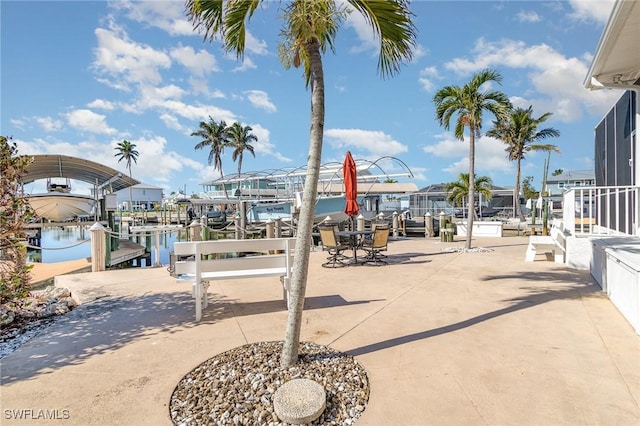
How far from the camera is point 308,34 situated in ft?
10.2

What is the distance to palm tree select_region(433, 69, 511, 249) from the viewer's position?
10.6 m

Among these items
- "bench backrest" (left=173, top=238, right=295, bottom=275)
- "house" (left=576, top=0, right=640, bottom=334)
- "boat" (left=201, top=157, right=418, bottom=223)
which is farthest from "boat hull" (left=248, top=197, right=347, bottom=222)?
"bench backrest" (left=173, top=238, right=295, bottom=275)

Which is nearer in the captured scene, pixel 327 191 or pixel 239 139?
pixel 327 191

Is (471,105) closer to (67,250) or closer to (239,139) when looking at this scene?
(67,250)

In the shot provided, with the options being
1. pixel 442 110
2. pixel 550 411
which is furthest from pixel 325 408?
pixel 442 110

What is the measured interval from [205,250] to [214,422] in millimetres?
2316

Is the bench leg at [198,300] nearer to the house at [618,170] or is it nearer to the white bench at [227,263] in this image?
the white bench at [227,263]

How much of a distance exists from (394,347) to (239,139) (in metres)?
44.8

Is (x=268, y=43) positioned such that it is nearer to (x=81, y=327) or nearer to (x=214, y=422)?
(x=214, y=422)

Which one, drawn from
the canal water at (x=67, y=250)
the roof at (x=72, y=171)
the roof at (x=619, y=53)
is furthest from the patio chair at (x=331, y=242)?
the roof at (x=72, y=171)

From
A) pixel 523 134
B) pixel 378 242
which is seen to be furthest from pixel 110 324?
pixel 523 134

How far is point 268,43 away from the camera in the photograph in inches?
157

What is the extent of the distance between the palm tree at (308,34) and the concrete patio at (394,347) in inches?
39.1

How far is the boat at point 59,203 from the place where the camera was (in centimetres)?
1410
